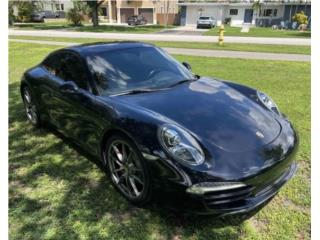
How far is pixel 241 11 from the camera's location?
157ft

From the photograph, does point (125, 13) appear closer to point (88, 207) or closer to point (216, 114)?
point (216, 114)

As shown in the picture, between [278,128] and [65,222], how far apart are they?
2.29 m

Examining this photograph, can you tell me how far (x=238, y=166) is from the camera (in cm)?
252

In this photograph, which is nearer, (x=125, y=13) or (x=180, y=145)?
(x=180, y=145)

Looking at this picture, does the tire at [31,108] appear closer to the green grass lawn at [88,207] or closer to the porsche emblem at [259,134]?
the green grass lawn at [88,207]

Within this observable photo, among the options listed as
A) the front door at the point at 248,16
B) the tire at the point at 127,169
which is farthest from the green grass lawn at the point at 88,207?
the front door at the point at 248,16

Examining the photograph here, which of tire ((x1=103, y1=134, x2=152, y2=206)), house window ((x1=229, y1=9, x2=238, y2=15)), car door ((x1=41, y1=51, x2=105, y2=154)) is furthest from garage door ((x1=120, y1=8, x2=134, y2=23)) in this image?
tire ((x1=103, y1=134, x2=152, y2=206))

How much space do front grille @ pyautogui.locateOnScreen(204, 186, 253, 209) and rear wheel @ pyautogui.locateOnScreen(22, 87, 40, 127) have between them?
139 inches

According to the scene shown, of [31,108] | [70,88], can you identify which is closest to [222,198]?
[70,88]

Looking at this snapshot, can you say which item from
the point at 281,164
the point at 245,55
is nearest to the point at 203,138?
the point at 281,164

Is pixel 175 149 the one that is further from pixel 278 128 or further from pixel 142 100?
pixel 278 128

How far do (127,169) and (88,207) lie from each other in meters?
0.56

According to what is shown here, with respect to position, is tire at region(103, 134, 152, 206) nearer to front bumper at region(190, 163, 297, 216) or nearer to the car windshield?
front bumper at region(190, 163, 297, 216)
